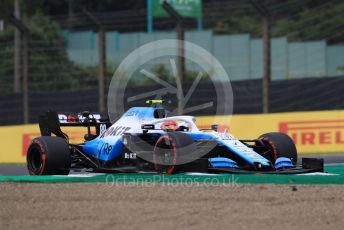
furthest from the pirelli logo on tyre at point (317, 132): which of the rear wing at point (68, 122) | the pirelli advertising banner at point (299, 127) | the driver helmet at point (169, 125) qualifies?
the driver helmet at point (169, 125)

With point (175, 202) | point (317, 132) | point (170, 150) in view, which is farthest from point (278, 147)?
point (317, 132)

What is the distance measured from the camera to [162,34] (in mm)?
46969

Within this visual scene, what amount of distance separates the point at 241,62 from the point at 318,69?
411 cm

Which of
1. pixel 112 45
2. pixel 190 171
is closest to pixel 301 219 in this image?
pixel 190 171

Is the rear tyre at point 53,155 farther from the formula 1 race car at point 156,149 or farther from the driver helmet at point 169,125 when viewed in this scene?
the driver helmet at point 169,125

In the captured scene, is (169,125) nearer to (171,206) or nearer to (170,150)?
(170,150)

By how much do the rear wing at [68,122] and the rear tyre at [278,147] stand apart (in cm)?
282

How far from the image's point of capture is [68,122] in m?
14.6

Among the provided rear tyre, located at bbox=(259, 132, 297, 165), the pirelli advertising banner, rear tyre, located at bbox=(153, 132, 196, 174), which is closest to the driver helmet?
rear tyre, located at bbox=(153, 132, 196, 174)

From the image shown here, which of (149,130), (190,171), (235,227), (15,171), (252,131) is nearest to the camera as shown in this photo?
(235,227)

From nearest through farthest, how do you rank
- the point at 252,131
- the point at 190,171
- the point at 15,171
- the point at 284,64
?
the point at 190,171
the point at 15,171
the point at 252,131
the point at 284,64

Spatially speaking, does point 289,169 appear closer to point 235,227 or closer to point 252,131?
point 235,227

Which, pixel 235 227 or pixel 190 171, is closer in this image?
pixel 235 227

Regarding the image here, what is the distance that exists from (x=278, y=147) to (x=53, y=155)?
11.4ft
